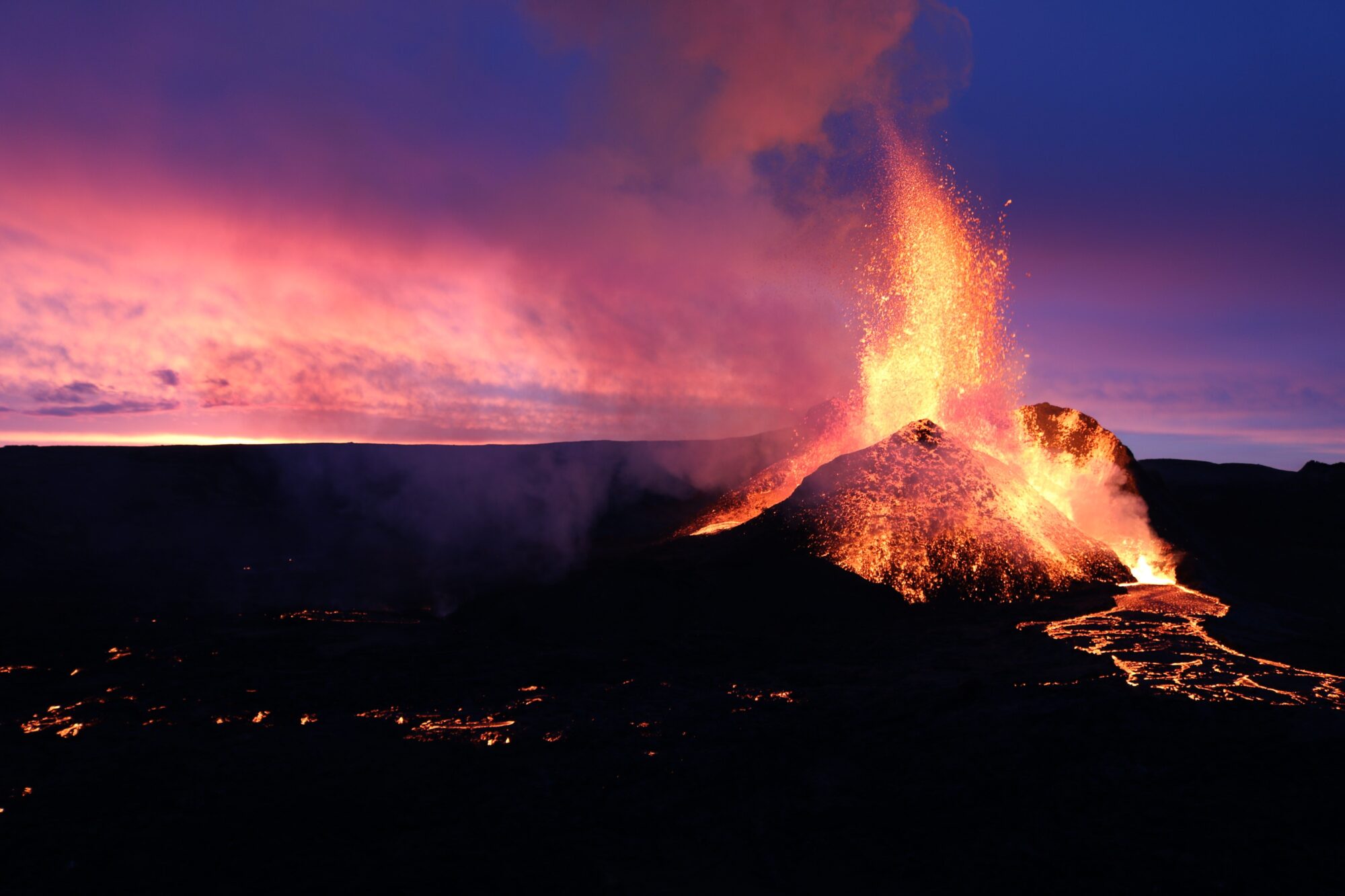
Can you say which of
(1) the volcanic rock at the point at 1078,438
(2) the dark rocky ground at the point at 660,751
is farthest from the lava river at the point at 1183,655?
(1) the volcanic rock at the point at 1078,438

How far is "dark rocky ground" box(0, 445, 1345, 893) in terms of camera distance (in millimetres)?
7516

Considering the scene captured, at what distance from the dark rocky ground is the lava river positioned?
2.04 feet

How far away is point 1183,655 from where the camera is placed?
14.2m

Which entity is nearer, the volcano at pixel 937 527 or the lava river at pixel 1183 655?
the lava river at pixel 1183 655

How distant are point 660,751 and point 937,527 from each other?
1521 centimetres

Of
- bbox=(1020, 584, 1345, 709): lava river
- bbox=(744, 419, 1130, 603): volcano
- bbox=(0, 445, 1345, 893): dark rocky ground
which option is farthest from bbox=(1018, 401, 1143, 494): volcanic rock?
bbox=(1020, 584, 1345, 709): lava river

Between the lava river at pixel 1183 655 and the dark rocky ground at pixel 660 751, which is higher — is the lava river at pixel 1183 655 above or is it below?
above

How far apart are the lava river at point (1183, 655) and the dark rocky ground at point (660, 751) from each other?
62 cm

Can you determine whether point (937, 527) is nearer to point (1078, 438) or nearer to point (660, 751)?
point (1078, 438)

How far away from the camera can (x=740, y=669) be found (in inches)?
615

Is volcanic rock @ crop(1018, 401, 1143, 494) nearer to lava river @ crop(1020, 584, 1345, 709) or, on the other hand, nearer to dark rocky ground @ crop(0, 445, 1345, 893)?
dark rocky ground @ crop(0, 445, 1345, 893)

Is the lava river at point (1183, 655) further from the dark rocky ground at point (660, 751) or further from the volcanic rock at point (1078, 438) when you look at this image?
the volcanic rock at point (1078, 438)

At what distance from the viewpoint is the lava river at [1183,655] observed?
460 inches

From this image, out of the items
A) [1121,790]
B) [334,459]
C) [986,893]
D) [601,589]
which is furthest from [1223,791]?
[334,459]
